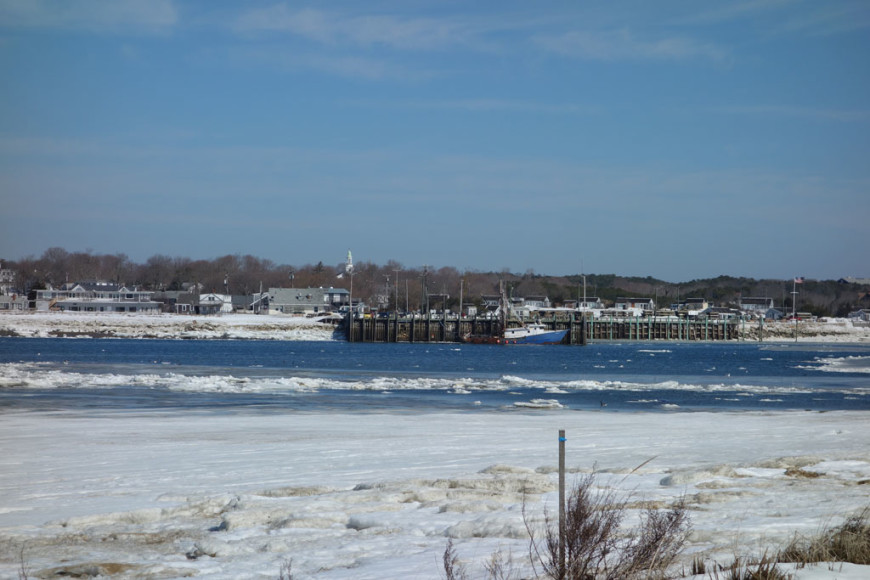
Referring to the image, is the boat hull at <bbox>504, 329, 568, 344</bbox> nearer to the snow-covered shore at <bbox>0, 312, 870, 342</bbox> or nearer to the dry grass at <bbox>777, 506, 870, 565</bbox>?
the snow-covered shore at <bbox>0, 312, 870, 342</bbox>

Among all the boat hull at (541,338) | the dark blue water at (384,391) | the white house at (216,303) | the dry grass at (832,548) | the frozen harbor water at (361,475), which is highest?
the white house at (216,303)

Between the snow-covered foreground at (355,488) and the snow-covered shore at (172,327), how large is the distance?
285 ft

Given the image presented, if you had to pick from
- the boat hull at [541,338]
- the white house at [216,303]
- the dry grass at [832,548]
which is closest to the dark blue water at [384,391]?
the dry grass at [832,548]

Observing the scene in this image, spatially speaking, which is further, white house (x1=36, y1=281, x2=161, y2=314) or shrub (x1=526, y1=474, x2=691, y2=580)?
white house (x1=36, y1=281, x2=161, y2=314)

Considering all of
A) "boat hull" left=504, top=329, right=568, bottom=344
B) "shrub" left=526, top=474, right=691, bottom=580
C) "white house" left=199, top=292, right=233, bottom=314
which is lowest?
"boat hull" left=504, top=329, right=568, bottom=344

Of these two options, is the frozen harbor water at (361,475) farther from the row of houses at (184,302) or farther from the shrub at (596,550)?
the row of houses at (184,302)

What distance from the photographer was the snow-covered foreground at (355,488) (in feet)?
28.2

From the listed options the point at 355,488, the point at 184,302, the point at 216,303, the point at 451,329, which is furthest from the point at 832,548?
the point at 184,302

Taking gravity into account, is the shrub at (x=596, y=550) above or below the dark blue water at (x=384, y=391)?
above

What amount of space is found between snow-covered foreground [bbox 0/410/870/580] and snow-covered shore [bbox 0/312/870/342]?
285 ft

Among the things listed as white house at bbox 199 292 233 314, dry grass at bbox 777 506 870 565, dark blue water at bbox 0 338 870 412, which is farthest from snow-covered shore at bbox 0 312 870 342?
dry grass at bbox 777 506 870 565

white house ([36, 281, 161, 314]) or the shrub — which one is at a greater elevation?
white house ([36, 281, 161, 314])

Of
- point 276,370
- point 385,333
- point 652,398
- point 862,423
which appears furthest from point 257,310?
point 862,423

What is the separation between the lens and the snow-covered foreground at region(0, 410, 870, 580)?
28.2ft
